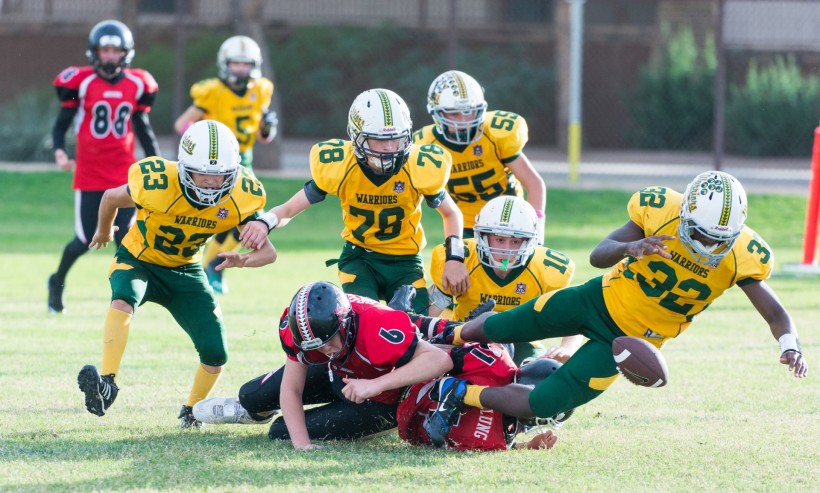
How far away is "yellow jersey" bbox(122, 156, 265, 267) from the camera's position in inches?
244

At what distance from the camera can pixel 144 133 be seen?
9703mm

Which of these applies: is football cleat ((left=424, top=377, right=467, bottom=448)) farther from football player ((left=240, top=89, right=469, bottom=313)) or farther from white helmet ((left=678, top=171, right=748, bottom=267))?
white helmet ((left=678, top=171, right=748, bottom=267))

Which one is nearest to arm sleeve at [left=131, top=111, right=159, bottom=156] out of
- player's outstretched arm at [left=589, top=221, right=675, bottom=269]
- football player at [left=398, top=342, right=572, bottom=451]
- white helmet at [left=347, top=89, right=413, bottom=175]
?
white helmet at [left=347, top=89, right=413, bottom=175]

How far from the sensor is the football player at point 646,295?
214 inches

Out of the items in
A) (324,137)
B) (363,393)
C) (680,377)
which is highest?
(363,393)

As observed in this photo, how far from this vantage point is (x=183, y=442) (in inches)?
226

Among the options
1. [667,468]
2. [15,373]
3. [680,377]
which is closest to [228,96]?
[15,373]

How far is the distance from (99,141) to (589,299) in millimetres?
5368

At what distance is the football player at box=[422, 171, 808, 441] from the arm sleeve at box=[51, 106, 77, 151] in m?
5.16

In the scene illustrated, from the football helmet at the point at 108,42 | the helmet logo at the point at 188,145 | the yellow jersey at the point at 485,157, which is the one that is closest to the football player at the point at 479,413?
the helmet logo at the point at 188,145

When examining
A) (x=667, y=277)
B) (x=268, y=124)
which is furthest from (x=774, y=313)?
(x=268, y=124)

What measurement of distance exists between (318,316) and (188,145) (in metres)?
1.31

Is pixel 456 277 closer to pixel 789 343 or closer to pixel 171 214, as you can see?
pixel 171 214

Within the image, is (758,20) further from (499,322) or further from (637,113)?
(499,322)
